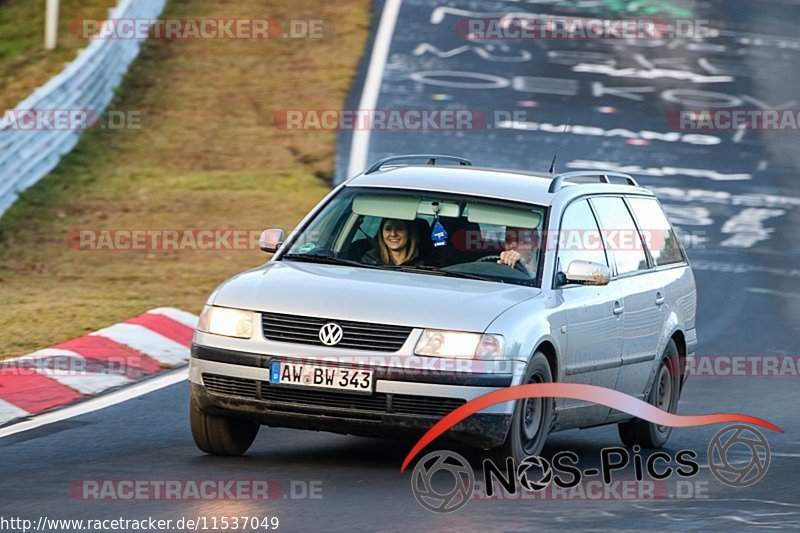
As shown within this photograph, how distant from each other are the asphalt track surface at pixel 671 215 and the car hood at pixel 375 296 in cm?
83

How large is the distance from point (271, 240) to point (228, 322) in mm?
1317

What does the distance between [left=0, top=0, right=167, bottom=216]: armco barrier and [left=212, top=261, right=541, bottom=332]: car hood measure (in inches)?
467

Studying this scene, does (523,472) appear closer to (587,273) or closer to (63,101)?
(587,273)

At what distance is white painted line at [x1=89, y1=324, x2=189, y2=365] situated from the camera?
12.8 meters

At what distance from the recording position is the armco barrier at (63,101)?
20.7 m

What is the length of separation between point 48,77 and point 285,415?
21280 millimetres

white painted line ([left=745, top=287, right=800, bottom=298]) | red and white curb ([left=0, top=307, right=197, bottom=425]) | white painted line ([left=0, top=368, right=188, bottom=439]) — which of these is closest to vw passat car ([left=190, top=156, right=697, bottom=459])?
white painted line ([left=0, top=368, right=188, bottom=439])

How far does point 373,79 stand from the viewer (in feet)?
95.7

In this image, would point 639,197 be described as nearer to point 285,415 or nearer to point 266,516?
point 285,415

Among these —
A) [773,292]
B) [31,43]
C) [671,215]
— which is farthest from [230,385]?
[31,43]

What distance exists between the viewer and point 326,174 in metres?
23.5

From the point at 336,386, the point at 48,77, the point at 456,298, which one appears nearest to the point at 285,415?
the point at 336,386

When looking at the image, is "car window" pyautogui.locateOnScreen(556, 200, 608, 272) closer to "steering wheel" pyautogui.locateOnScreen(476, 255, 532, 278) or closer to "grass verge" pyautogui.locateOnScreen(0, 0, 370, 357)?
"steering wheel" pyautogui.locateOnScreen(476, 255, 532, 278)

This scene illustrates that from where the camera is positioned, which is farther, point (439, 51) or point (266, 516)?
point (439, 51)
